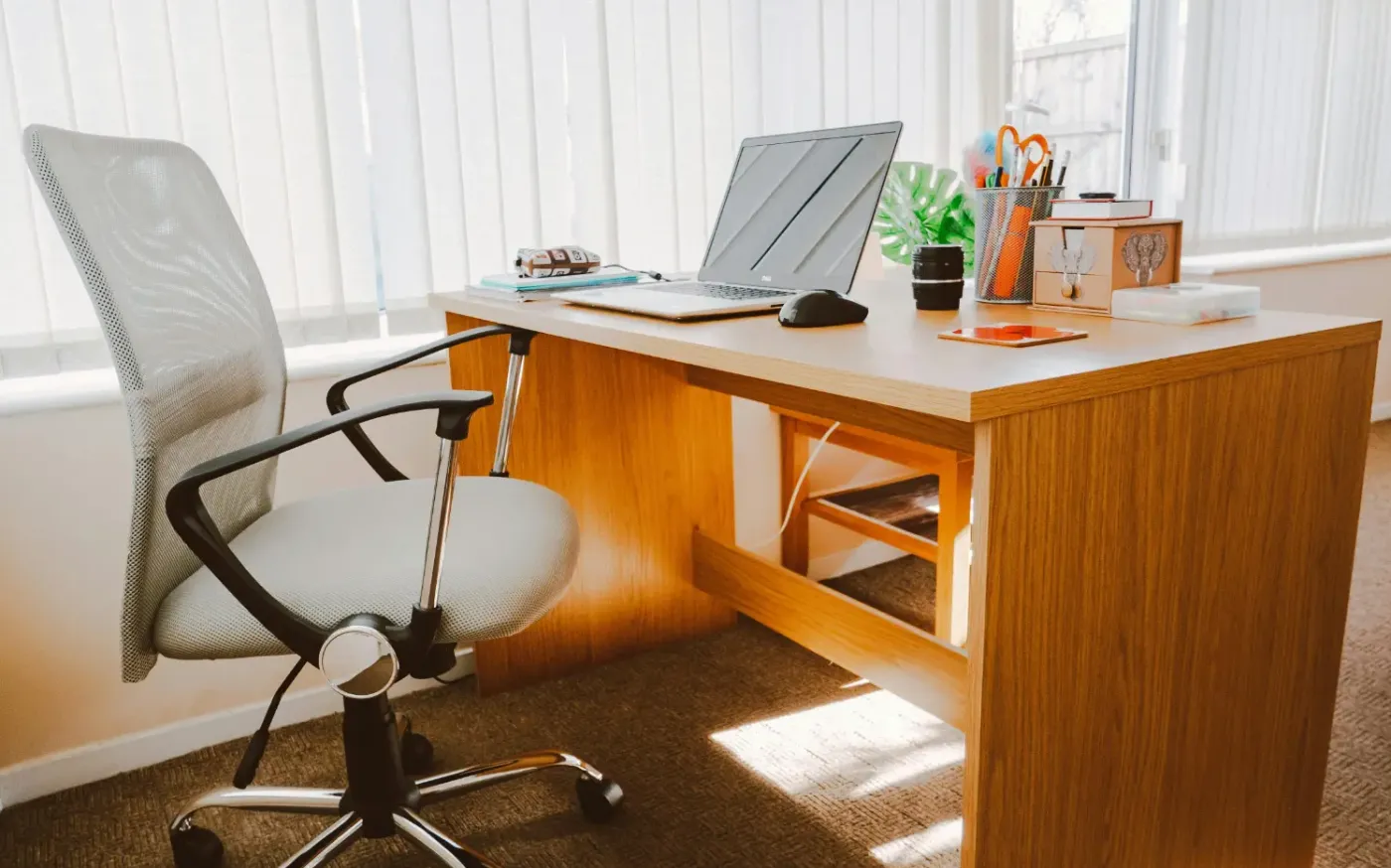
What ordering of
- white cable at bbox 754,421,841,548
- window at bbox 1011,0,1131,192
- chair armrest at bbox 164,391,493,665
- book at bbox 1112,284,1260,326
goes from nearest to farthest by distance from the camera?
chair armrest at bbox 164,391,493,665, book at bbox 1112,284,1260,326, white cable at bbox 754,421,841,548, window at bbox 1011,0,1131,192

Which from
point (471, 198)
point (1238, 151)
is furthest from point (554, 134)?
point (1238, 151)

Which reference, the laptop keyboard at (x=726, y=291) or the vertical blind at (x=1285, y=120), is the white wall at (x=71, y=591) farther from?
the vertical blind at (x=1285, y=120)

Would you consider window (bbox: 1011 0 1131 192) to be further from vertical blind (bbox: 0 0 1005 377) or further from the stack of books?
the stack of books

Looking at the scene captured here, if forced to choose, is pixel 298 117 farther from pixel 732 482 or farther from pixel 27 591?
pixel 732 482

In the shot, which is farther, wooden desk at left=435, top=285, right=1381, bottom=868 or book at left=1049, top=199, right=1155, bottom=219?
book at left=1049, top=199, right=1155, bottom=219

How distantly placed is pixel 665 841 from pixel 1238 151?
3.07 m

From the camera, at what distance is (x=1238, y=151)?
136 inches

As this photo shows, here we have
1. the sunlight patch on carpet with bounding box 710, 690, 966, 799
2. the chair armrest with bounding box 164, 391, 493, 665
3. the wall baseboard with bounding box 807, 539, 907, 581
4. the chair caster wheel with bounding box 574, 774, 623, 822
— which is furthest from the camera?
the wall baseboard with bounding box 807, 539, 907, 581

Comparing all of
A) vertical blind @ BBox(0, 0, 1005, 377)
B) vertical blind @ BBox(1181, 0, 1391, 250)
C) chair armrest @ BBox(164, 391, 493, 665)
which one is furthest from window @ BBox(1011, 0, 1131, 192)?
chair armrest @ BBox(164, 391, 493, 665)

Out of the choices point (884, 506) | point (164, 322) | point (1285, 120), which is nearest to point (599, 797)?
point (164, 322)

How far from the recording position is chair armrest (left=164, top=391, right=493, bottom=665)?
1080 millimetres

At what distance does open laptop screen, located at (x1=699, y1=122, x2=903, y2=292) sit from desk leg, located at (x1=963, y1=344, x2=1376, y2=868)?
58cm

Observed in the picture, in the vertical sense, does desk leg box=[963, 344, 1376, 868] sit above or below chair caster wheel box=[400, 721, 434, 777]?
above

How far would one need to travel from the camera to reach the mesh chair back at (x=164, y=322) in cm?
112
